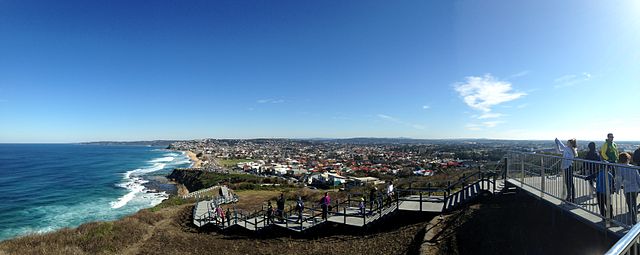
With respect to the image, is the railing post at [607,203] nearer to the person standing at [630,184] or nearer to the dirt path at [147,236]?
the person standing at [630,184]

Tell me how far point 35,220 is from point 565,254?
3768 cm

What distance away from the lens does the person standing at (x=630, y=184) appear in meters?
5.23

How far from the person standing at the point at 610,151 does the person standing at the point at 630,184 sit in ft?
5.36

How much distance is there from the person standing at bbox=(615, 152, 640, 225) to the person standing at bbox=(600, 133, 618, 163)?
1634 millimetres

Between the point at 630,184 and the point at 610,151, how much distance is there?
220 centimetres

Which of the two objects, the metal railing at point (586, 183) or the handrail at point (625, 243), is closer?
the handrail at point (625, 243)

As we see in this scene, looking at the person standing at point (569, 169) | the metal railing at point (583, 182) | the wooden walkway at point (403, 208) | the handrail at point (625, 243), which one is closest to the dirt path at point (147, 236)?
the wooden walkway at point (403, 208)

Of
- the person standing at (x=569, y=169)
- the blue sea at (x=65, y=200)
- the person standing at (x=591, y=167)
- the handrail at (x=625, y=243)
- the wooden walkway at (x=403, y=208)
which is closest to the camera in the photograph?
the handrail at (x=625, y=243)

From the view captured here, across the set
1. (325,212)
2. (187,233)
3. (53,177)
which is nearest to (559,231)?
(325,212)

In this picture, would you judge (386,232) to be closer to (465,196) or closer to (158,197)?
(465,196)

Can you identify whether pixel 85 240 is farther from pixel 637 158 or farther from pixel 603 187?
pixel 637 158

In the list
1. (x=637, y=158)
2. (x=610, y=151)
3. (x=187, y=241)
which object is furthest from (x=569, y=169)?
(x=187, y=241)

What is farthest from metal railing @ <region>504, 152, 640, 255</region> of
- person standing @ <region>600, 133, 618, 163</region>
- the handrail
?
person standing @ <region>600, 133, 618, 163</region>

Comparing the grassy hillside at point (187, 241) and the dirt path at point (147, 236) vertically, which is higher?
the grassy hillside at point (187, 241)
